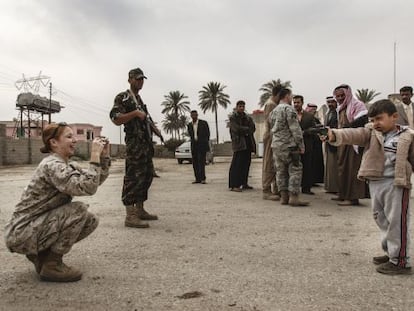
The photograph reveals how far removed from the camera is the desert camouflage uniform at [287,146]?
5875 millimetres

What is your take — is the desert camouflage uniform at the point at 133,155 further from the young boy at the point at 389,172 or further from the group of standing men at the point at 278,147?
the young boy at the point at 389,172

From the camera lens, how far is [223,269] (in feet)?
9.79

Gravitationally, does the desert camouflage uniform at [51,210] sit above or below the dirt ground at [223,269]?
above

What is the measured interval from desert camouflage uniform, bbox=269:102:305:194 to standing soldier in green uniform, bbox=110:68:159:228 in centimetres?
217

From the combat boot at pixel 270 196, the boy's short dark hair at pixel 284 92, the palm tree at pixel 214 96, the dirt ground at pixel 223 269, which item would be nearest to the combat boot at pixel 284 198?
the combat boot at pixel 270 196

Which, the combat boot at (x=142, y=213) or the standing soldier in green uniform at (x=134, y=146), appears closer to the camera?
the standing soldier in green uniform at (x=134, y=146)

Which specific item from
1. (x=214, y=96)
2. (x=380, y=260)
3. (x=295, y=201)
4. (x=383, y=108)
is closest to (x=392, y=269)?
(x=380, y=260)

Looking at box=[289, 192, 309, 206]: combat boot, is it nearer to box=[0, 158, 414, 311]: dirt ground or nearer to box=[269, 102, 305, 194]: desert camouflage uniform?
box=[269, 102, 305, 194]: desert camouflage uniform

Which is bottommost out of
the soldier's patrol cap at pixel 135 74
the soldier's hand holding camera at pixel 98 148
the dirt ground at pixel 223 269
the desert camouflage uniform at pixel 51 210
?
the dirt ground at pixel 223 269

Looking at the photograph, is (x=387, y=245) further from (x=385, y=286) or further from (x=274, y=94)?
(x=274, y=94)

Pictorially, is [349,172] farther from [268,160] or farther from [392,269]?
[392,269]

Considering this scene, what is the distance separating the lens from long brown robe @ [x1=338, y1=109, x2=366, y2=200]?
19.5ft

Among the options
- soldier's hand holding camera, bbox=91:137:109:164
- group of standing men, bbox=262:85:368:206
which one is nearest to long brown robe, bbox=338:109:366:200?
group of standing men, bbox=262:85:368:206

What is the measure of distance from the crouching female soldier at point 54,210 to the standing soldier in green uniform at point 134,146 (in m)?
1.65
